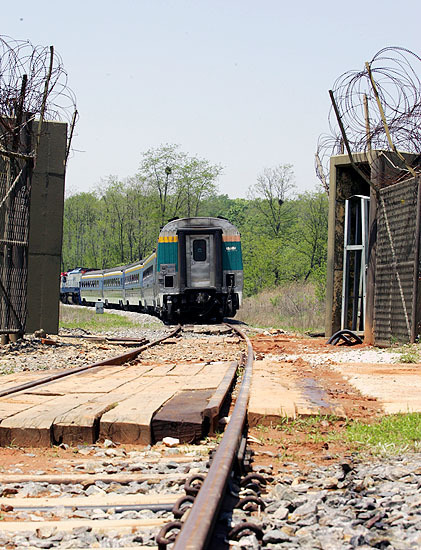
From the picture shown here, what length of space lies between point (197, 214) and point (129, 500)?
6242 centimetres

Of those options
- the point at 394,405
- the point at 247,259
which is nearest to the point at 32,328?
the point at 394,405

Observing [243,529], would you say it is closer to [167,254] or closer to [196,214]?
[167,254]

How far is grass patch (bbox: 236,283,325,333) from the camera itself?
25.7 m

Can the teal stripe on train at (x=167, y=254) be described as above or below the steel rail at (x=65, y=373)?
above

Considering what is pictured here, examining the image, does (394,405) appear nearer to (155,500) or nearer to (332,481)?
(332,481)

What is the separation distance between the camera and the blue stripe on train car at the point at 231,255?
24000 mm

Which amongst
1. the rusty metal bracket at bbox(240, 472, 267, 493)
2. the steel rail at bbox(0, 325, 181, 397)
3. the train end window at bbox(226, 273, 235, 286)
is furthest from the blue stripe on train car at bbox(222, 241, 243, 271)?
the rusty metal bracket at bbox(240, 472, 267, 493)

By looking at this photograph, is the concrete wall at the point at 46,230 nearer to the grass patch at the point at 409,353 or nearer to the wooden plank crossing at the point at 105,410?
the grass patch at the point at 409,353

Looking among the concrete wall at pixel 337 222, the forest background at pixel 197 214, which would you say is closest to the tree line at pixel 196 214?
the forest background at pixel 197 214

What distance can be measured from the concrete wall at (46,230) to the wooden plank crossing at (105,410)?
9.02 m

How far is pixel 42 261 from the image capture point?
16328 mm

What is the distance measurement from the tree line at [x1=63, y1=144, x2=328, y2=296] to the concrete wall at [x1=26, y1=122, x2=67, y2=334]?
24.2 metres

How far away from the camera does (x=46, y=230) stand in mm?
16391

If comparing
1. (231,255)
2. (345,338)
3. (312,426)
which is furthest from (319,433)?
(231,255)
